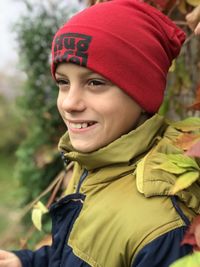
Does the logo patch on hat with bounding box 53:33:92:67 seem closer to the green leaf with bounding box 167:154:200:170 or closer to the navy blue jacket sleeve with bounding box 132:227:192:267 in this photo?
the green leaf with bounding box 167:154:200:170

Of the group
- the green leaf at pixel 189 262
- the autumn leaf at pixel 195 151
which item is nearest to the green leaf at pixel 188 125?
the autumn leaf at pixel 195 151

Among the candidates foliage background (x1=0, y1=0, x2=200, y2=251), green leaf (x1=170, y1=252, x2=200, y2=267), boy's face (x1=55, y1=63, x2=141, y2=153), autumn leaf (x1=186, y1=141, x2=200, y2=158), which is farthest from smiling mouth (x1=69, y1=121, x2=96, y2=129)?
foliage background (x1=0, y1=0, x2=200, y2=251)

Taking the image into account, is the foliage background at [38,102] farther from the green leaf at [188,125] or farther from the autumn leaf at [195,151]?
the autumn leaf at [195,151]

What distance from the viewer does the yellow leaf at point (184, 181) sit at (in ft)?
2.93

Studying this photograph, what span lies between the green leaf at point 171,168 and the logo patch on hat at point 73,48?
30 centimetres

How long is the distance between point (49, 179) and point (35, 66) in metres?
0.76

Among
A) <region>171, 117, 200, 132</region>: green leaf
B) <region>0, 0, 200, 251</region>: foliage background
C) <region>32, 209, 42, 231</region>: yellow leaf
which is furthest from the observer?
<region>0, 0, 200, 251</region>: foliage background

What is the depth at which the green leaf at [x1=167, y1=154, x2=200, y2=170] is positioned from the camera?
3.29 feet

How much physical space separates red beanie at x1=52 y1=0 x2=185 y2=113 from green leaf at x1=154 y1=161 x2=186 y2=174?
0.20m

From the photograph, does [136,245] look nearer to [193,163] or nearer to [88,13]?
[193,163]

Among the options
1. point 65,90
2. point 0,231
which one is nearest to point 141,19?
point 65,90

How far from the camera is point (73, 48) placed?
1125 millimetres

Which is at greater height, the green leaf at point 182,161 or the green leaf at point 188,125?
the green leaf at point 182,161

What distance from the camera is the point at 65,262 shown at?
1170 mm
